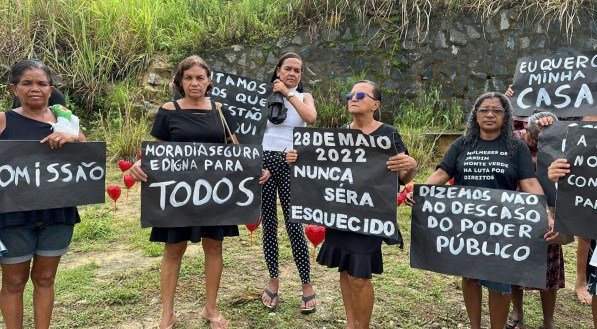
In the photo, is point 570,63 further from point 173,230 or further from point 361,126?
point 173,230

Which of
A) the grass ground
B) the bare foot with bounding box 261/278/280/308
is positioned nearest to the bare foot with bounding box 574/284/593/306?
the grass ground

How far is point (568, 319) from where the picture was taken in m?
3.93

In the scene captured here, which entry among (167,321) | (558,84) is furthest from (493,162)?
(167,321)

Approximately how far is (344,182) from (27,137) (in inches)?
74.6

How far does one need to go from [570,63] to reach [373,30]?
572 cm

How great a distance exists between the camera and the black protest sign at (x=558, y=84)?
3709 mm

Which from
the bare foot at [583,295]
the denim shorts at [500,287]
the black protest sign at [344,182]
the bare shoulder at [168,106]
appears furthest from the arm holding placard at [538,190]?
the bare shoulder at [168,106]

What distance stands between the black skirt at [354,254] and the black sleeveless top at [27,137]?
1595 millimetres

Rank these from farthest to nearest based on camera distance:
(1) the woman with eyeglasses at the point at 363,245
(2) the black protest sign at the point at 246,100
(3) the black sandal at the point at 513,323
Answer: (2) the black protest sign at the point at 246,100 < (3) the black sandal at the point at 513,323 < (1) the woman with eyeglasses at the point at 363,245

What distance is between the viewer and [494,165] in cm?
306

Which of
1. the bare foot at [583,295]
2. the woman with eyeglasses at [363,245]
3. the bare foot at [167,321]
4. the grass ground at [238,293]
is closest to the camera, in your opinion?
the woman with eyeglasses at [363,245]

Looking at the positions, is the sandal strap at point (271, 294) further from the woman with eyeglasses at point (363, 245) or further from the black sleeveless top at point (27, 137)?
the black sleeveless top at point (27, 137)

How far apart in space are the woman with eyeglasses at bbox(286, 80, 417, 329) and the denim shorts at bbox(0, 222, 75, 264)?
155 centimetres

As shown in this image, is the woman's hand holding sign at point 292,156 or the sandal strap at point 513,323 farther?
the sandal strap at point 513,323
